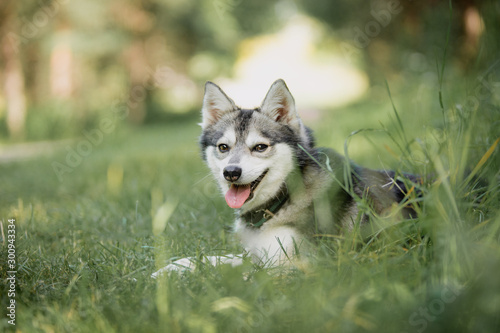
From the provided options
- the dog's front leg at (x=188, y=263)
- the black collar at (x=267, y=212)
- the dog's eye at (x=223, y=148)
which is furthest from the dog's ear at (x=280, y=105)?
the dog's front leg at (x=188, y=263)

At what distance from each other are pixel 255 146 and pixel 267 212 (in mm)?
509

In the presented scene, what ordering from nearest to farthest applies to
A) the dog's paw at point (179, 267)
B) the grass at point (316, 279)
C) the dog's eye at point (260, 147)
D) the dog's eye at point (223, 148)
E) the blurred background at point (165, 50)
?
the grass at point (316, 279) → the dog's paw at point (179, 267) → the dog's eye at point (260, 147) → the dog's eye at point (223, 148) → the blurred background at point (165, 50)

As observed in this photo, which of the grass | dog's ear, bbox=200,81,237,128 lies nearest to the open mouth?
the grass

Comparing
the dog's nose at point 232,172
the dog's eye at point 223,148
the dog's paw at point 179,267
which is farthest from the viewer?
the dog's eye at point 223,148

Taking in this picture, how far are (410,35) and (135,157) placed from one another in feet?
26.7

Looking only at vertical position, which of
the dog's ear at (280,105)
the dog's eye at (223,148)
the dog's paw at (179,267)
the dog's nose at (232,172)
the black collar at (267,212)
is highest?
the dog's ear at (280,105)

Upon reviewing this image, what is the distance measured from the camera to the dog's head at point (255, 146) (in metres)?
2.76

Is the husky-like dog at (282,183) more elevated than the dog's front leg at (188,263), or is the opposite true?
the husky-like dog at (282,183)

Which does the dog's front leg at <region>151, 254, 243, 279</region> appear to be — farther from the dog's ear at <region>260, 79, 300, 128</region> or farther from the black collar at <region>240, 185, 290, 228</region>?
the dog's ear at <region>260, 79, 300, 128</region>

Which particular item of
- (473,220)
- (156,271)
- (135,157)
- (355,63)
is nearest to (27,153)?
(135,157)

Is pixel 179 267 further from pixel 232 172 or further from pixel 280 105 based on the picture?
pixel 280 105

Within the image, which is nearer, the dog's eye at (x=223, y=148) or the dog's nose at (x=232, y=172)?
the dog's nose at (x=232, y=172)

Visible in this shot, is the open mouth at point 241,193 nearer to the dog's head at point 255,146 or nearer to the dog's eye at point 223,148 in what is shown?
the dog's head at point 255,146

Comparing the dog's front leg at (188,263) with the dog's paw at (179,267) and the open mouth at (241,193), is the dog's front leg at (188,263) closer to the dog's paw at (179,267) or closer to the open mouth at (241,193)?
the dog's paw at (179,267)
